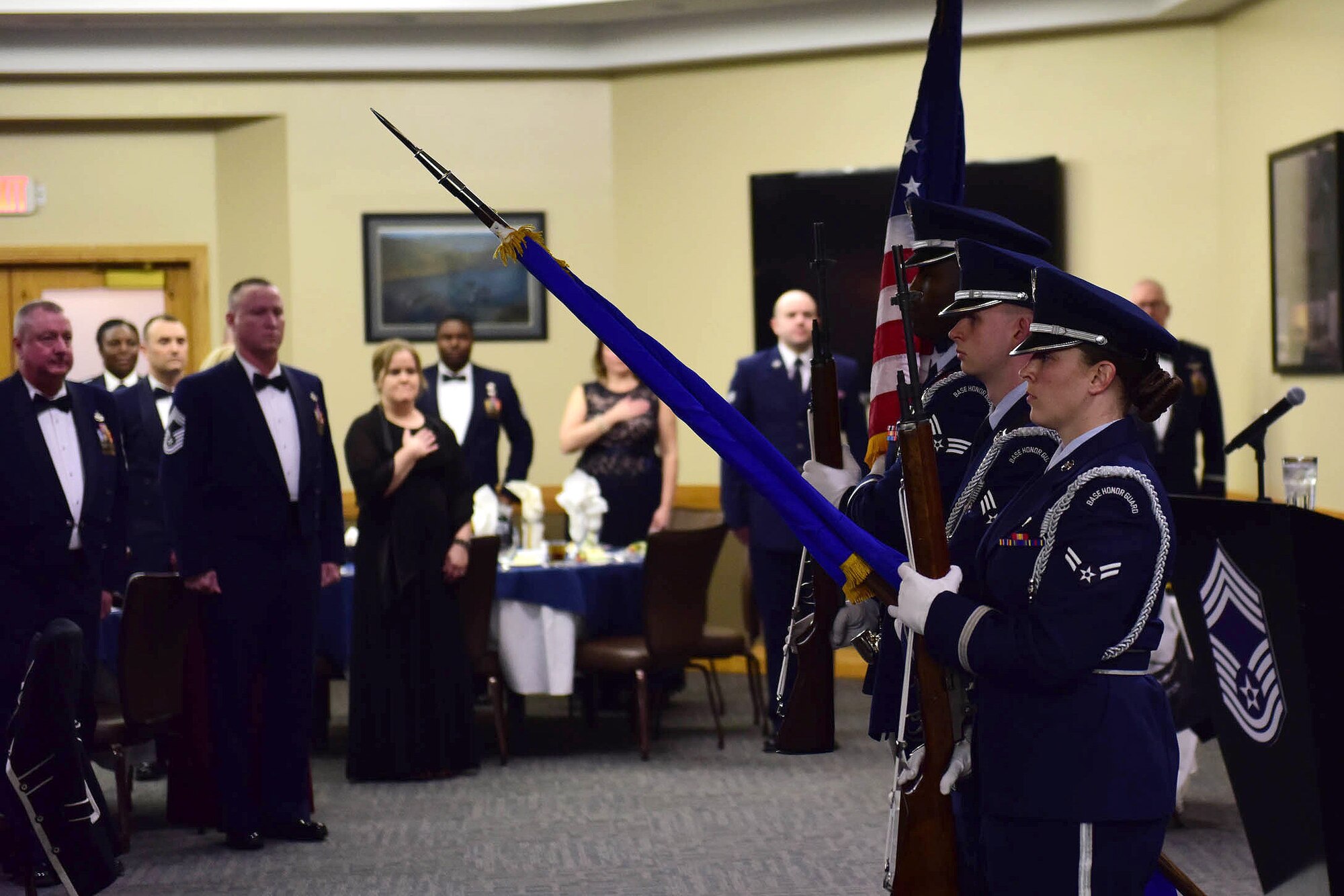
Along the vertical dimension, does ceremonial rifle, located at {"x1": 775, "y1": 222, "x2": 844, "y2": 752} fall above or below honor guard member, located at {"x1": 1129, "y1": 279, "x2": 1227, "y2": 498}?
below

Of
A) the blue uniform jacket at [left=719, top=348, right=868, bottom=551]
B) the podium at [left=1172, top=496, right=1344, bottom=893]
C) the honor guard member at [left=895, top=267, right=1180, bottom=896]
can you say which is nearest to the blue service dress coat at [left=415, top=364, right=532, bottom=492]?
the blue uniform jacket at [left=719, top=348, right=868, bottom=551]

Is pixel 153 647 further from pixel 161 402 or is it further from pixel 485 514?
pixel 485 514

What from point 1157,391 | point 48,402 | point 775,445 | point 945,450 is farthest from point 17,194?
point 1157,391

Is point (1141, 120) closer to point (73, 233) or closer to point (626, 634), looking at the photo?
point (626, 634)

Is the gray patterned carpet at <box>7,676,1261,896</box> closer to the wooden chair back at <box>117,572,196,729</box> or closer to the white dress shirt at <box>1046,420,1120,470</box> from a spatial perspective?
the wooden chair back at <box>117,572,196,729</box>

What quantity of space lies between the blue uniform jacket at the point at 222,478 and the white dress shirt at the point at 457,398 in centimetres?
237

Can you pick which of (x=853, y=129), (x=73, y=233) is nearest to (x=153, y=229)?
(x=73, y=233)

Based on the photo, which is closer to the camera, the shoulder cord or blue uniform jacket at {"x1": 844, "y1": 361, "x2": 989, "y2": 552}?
the shoulder cord

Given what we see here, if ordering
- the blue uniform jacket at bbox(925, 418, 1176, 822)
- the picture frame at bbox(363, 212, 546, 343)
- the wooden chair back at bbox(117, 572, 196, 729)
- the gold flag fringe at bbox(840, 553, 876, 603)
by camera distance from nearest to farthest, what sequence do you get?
the blue uniform jacket at bbox(925, 418, 1176, 822) < the gold flag fringe at bbox(840, 553, 876, 603) < the wooden chair back at bbox(117, 572, 196, 729) < the picture frame at bbox(363, 212, 546, 343)

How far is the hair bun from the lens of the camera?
203 centimetres

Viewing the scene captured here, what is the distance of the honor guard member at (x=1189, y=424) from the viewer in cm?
601

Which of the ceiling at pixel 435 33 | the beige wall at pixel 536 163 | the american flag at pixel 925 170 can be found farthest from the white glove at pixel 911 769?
the ceiling at pixel 435 33

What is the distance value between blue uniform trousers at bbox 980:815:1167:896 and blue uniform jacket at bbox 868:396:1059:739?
37 centimetres

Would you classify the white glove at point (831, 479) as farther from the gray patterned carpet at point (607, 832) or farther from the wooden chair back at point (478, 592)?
the wooden chair back at point (478, 592)
